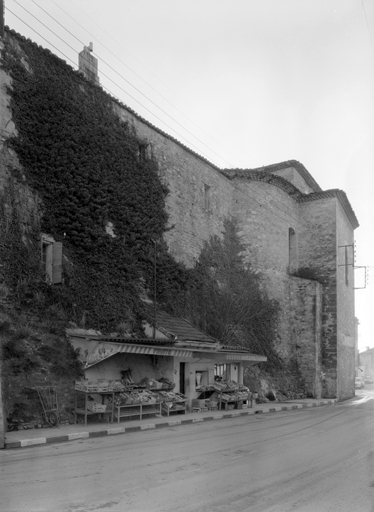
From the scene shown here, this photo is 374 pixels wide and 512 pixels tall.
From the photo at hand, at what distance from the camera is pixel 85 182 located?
683 inches

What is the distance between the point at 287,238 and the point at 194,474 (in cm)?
2396

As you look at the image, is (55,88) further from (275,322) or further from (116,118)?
(275,322)

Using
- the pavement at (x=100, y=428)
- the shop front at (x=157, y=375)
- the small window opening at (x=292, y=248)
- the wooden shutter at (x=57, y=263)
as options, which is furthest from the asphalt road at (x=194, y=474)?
the small window opening at (x=292, y=248)

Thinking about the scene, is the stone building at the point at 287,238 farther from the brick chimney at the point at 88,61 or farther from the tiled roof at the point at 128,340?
the tiled roof at the point at 128,340

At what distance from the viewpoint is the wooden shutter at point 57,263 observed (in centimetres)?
1500

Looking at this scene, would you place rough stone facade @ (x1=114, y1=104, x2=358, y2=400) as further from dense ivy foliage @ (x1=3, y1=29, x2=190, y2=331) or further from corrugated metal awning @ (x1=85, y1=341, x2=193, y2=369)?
corrugated metal awning @ (x1=85, y1=341, x2=193, y2=369)

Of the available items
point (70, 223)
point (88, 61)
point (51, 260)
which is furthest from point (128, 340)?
point (88, 61)

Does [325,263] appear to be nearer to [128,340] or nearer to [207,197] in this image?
[207,197]

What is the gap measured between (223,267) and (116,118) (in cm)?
936

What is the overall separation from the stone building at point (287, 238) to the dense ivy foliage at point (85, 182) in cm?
221

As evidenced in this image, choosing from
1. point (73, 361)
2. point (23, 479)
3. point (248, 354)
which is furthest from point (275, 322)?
point (23, 479)

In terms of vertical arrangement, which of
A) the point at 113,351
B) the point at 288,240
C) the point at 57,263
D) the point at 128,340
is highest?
the point at 288,240

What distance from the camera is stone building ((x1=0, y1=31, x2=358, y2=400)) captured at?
2327cm

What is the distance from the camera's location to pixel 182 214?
2317 cm
